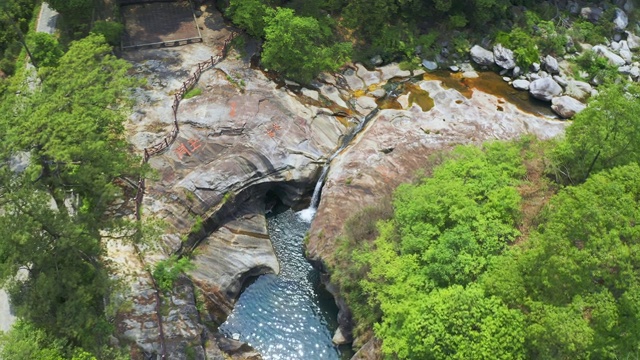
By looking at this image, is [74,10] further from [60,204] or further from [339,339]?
[339,339]

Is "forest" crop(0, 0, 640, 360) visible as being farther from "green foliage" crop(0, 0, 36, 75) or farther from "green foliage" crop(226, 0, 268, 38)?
"green foliage" crop(226, 0, 268, 38)

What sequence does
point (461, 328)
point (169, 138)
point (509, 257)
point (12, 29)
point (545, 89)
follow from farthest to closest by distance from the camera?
point (545, 89)
point (12, 29)
point (169, 138)
point (509, 257)
point (461, 328)

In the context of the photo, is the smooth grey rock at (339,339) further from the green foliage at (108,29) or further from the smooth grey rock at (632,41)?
the smooth grey rock at (632,41)

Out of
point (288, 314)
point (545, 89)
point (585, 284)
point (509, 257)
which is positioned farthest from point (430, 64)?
point (585, 284)

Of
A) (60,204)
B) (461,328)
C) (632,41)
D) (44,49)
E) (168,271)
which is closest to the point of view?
(461,328)

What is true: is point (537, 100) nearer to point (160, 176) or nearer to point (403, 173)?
point (403, 173)

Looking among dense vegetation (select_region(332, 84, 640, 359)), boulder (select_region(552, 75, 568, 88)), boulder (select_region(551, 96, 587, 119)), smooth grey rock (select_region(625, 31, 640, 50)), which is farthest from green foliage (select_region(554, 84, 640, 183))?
smooth grey rock (select_region(625, 31, 640, 50))
